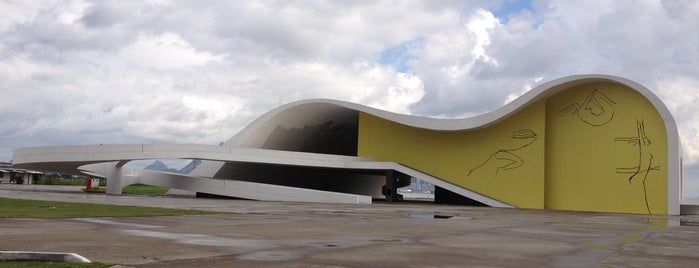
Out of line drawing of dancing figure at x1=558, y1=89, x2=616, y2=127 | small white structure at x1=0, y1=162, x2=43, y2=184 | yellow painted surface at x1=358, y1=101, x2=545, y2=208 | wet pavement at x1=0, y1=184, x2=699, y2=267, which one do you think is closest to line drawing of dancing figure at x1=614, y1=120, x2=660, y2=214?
line drawing of dancing figure at x1=558, y1=89, x2=616, y2=127

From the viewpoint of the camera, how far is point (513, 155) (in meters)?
34.2

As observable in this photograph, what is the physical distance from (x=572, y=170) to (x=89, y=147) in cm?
2595

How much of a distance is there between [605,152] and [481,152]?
7.02 metres

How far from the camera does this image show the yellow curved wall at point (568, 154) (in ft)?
99.0

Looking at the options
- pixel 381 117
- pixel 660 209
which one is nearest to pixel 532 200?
pixel 660 209

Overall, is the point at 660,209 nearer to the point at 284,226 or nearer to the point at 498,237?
the point at 498,237

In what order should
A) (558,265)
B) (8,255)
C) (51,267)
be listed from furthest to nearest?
(558,265) → (8,255) → (51,267)

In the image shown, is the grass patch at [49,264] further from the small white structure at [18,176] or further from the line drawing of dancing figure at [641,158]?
the small white structure at [18,176]

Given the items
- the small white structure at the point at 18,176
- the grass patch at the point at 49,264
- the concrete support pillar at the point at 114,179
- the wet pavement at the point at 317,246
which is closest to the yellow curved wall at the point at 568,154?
the concrete support pillar at the point at 114,179

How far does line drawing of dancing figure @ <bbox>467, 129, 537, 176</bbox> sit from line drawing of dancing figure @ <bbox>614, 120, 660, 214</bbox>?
501cm

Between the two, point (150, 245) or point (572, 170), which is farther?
point (572, 170)

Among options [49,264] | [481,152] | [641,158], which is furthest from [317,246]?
[481,152]

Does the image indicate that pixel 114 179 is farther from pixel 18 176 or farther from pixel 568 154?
pixel 18 176

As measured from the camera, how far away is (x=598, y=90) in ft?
105
